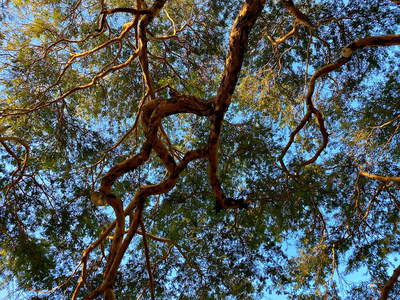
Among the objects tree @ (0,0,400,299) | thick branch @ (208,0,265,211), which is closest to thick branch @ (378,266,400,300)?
tree @ (0,0,400,299)

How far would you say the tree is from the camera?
14.7 ft

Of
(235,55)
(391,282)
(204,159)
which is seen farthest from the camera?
(204,159)

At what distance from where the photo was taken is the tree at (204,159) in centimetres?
447

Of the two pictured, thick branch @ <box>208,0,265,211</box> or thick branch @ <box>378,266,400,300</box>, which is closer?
thick branch @ <box>208,0,265,211</box>

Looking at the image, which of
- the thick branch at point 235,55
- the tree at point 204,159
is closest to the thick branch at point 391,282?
the tree at point 204,159

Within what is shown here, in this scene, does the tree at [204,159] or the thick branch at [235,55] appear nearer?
the thick branch at [235,55]

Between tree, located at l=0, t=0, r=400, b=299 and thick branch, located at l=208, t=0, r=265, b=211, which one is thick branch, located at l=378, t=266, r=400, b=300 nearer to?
tree, located at l=0, t=0, r=400, b=299

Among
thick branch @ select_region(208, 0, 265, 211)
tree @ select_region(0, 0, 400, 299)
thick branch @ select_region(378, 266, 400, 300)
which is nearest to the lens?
thick branch @ select_region(208, 0, 265, 211)

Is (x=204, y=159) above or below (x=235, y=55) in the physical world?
above

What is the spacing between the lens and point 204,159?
5102 millimetres

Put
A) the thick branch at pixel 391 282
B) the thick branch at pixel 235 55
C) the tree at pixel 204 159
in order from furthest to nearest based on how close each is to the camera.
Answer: the tree at pixel 204 159
the thick branch at pixel 391 282
the thick branch at pixel 235 55

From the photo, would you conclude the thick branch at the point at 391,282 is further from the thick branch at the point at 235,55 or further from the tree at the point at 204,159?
the thick branch at the point at 235,55

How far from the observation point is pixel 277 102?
545 cm

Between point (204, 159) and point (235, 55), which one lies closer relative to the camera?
point (235, 55)
